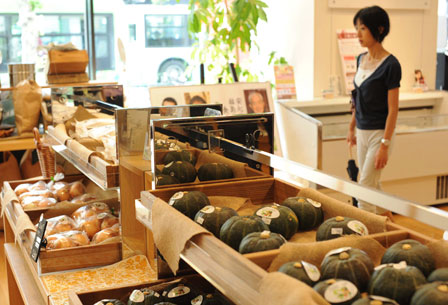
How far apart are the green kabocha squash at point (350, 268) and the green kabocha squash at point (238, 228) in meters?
0.31

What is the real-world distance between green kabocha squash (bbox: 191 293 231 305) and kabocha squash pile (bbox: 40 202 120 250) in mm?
868

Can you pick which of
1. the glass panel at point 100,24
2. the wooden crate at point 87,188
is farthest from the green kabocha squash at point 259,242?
the glass panel at point 100,24

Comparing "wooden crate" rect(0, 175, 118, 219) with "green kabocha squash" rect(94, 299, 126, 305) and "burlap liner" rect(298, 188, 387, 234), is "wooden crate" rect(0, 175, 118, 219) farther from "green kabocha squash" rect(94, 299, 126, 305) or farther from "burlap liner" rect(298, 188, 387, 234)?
"burlap liner" rect(298, 188, 387, 234)

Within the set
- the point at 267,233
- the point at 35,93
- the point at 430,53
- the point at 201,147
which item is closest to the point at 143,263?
the point at 201,147

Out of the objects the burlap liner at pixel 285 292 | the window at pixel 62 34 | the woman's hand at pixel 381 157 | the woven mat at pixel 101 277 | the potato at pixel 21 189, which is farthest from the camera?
the window at pixel 62 34

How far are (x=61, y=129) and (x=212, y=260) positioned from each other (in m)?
2.18

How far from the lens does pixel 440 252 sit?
1259mm

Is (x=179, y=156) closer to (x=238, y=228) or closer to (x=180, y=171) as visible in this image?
(x=180, y=171)

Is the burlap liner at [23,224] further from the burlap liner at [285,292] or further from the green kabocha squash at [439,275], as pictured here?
the green kabocha squash at [439,275]

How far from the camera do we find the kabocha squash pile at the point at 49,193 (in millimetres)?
2969

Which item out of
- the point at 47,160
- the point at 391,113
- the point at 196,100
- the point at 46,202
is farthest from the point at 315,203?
the point at 196,100

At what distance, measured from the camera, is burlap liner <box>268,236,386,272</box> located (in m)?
1.28

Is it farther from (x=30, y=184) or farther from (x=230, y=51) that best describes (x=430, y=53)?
(x=30, y=184)

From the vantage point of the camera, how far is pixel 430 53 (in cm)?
680
